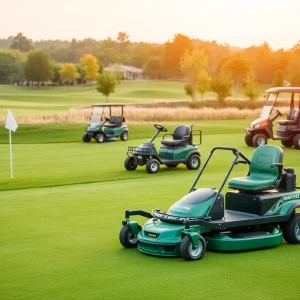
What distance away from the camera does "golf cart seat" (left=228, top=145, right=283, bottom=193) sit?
995 centimetres

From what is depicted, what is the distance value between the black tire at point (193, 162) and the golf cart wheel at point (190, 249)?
11.0 m

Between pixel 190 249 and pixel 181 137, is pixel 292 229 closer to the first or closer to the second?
pixel 190 249

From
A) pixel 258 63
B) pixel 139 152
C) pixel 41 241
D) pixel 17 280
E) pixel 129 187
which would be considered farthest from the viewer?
pixel 258 63

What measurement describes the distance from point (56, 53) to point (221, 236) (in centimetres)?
16436

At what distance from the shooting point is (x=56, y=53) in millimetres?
170375

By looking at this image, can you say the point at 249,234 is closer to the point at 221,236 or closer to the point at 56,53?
the point at 221,236

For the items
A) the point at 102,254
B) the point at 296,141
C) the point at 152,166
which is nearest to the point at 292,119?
the point at 296,141

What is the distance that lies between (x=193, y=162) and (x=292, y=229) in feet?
33.7

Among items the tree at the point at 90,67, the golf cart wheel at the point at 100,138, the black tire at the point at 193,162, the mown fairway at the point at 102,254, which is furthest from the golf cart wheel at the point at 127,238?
the tree at the point at 90,67

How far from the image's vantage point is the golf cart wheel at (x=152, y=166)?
19344 mm

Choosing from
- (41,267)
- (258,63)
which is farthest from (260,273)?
(258,63)

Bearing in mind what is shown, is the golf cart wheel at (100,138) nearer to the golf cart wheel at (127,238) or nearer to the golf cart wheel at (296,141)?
the golf cart wheel at (296,141)

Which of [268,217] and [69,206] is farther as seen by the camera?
[69,206]

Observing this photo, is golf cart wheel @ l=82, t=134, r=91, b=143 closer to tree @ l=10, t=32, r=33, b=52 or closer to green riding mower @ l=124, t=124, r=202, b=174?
green riding mower @ l=124, t=124, r=202, b=174
